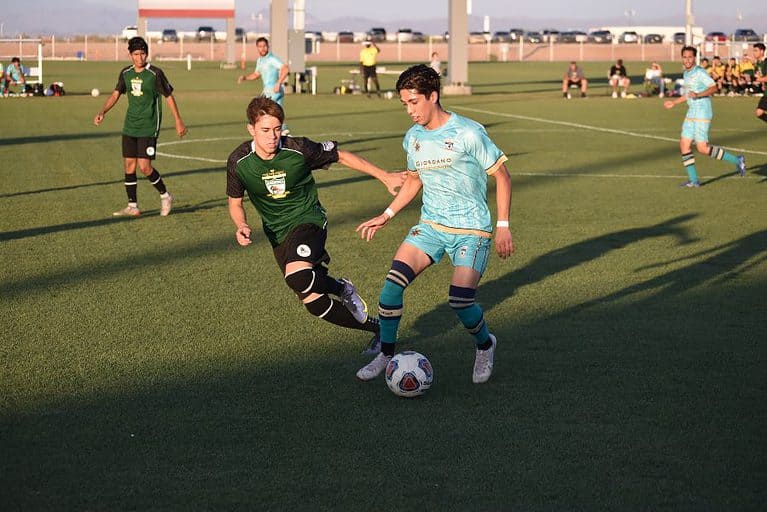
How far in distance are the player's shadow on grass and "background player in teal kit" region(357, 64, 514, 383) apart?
159 cm

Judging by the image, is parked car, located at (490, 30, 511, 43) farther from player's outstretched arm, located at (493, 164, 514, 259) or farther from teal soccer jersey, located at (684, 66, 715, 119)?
player's outstretched arm, located at (493, 164, 514, 259)

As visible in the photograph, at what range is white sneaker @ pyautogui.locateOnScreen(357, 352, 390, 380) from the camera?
7.81m

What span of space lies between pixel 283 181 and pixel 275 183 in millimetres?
59

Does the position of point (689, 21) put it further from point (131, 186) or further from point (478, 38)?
point (478, 38)

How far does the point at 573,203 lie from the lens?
1653 centimetres

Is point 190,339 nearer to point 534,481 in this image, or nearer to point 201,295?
point 201,295

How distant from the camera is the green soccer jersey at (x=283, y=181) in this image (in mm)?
7977

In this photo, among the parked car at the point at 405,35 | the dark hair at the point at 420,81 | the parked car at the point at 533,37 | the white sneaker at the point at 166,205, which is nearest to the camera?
the dark hair at the point at 420,81

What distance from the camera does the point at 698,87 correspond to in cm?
1828

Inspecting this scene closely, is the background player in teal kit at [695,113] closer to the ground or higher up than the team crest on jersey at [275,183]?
higher up

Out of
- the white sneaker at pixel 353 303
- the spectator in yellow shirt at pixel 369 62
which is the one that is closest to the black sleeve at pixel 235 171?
the white sneaker at pixel 353 303

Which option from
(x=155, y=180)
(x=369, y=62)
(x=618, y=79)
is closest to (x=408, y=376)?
(x=155, y=180)

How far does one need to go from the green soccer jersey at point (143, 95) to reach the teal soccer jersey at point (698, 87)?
8533 mm

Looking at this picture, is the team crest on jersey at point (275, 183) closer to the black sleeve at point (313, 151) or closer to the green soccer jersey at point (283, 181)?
the green soccer jersey at point (283, 181)
